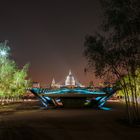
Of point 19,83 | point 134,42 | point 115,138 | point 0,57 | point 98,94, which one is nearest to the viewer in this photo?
point 115,138

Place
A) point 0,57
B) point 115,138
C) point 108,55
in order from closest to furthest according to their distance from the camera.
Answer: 1. point 115,138
2. point 108,55
3. point 0,57

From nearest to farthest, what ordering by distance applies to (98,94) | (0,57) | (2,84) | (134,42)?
(134,42) < (0,57) < (2,84) < (98,94)

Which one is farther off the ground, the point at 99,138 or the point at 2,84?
the point at 2,84

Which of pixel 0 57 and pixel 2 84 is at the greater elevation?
pixel 0 57

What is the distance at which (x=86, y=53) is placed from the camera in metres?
24.7

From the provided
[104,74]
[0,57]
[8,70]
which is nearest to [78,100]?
[8,70]

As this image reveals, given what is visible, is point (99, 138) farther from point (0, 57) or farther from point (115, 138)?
point (0, 57)

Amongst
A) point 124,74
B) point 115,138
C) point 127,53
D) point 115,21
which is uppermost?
point 115,21

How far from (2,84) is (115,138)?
1695 inches

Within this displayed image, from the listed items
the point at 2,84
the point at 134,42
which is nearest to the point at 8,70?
the point at 2,84

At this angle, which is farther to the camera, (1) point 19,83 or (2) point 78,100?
(1) point 19,83

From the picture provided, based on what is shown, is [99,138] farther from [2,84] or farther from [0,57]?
[2,84]

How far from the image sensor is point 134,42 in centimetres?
2236

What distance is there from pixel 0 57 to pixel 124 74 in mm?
33020
